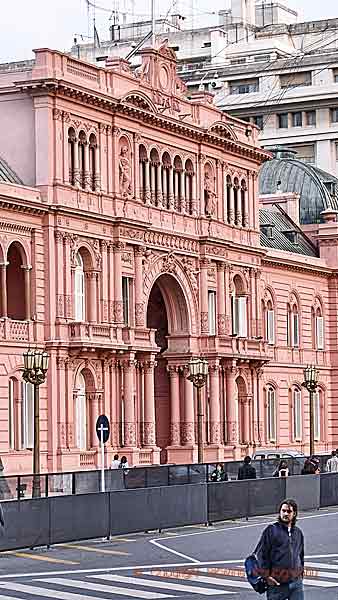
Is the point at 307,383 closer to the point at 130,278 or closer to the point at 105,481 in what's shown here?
the point at 130,278

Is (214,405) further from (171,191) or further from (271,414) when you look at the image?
(271,414)

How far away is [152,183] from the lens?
76.1 meters

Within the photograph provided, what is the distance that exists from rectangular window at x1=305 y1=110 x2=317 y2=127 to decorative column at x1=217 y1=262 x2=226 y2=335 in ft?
222

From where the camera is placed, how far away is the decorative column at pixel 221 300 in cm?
8106

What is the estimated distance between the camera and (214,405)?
79.5 m

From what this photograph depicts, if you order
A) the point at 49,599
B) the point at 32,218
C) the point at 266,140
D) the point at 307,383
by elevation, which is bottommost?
the point at 49,599

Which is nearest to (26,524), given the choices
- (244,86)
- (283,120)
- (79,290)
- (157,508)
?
(157,508)

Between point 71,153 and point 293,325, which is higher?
point 71,153

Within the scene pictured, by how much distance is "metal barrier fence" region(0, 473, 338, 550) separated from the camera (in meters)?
40.1

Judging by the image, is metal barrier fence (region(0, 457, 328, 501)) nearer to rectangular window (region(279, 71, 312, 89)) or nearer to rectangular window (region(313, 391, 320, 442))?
rectangular window (region(313, 391, 320, 442))

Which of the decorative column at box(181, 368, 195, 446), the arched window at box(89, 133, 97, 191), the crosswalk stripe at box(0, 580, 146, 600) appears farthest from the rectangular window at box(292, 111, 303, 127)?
the crosswalk stripe at box(0, 580, 146, 600)

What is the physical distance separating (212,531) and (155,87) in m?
34.2

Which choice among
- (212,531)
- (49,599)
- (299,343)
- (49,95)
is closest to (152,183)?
(49,95)

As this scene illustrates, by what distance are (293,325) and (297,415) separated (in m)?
5.12
